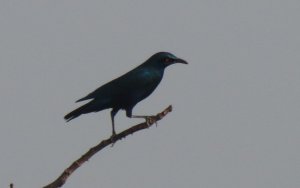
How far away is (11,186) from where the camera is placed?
16.8 feet

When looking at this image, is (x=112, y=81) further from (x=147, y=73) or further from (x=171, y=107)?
(x=171, y=107)

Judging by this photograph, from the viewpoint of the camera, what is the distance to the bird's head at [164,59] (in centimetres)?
1133

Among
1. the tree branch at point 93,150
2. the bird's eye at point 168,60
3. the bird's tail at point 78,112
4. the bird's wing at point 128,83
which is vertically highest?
the bird's eye at point 168,60

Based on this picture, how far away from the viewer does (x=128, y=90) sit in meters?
10.5

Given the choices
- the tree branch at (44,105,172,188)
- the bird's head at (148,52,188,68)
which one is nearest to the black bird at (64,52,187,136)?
the bird's head at (148,52,188,68)

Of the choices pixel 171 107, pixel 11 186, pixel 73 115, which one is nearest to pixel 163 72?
pixel 73 115

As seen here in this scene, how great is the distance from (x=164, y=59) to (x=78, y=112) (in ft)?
7.29

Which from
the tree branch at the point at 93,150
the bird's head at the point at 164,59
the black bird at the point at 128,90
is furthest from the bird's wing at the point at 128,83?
the tree branch at the point at 93,150

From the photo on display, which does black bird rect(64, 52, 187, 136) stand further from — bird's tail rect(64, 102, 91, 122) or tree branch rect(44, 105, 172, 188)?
tree branch rect(44, 105, 172, 188)

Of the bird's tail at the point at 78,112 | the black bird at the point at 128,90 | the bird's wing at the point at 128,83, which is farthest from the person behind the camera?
the bird's wing at the point at 128,83

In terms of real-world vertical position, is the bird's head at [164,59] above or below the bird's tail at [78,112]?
above

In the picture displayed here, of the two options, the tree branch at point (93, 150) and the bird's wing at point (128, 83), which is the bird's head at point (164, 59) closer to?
the bird's wing at point (128, 83)

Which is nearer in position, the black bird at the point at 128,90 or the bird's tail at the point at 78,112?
the bird's tail at the point at 78,112

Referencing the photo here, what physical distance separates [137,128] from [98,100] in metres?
3.09
